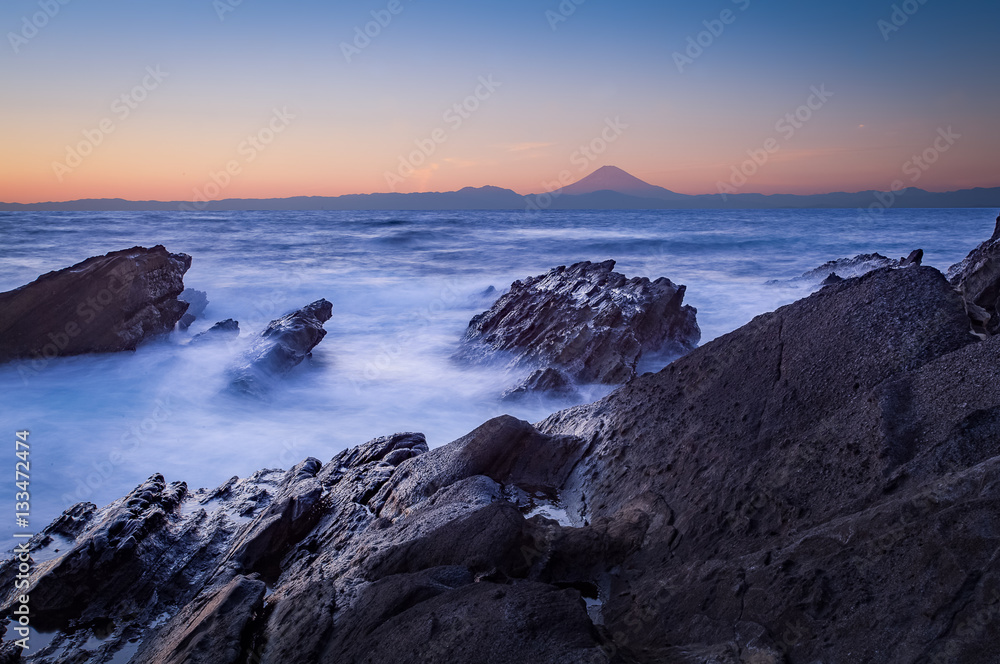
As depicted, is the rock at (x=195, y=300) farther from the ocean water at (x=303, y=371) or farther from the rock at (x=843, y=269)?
the rock at (x=843, y=269)

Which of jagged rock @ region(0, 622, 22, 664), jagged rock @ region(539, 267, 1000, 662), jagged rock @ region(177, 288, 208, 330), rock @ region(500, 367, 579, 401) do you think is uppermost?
jagged rock @ region(539, 267, 1000, 662)

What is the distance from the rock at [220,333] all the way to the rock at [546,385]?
7932 millimetres

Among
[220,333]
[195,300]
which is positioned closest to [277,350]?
[220,333]

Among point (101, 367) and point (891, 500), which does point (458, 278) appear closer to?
point (101, 367)

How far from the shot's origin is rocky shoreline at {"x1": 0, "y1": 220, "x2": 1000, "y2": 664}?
252 cm

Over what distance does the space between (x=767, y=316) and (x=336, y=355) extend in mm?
11033

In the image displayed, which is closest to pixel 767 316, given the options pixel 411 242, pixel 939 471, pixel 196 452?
pixel 939 471

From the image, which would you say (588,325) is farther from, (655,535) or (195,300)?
(195,300)

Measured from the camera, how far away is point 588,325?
1102 cm

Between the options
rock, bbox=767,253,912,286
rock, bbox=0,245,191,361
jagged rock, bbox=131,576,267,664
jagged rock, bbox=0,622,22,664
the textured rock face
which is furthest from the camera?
rock, bbox=767,253,912,286

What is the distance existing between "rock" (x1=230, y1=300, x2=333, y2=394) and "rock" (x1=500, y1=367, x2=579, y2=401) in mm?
4643

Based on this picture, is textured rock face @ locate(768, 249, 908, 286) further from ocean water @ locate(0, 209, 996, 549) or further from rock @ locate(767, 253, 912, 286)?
ocean water @ locate(0, 209, 996, 549)

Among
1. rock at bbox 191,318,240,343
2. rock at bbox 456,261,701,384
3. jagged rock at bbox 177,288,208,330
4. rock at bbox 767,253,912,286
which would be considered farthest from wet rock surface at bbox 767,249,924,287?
jagged rock at bbox 177,288,208,330

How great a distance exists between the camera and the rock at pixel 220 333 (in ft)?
46.8
